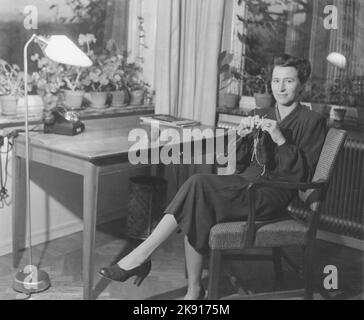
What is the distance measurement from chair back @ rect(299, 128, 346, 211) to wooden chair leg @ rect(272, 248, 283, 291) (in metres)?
0.40

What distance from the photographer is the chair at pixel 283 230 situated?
7.60 ft

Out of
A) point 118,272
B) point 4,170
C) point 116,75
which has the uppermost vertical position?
point 116,75

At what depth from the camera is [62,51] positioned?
2449 mm

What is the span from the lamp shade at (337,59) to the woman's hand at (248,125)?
1114 mm

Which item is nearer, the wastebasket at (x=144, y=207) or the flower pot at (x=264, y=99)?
the wastebasket at (x=144, y=207)

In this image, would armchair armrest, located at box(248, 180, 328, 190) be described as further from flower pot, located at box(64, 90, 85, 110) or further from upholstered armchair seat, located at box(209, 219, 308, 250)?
flower pot, located at box(64, 90, 85, 110)

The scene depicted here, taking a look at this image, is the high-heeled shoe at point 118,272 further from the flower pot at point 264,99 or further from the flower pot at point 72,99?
the flower pot at point 264,99

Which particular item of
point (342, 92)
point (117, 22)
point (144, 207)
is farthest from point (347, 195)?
point (117, 22)

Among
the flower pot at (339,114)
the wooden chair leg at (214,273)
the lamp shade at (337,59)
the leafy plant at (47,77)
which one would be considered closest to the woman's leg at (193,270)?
the wooden chair leg at (214,273)

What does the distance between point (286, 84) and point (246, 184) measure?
1.63ft

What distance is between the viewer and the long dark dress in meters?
2.38

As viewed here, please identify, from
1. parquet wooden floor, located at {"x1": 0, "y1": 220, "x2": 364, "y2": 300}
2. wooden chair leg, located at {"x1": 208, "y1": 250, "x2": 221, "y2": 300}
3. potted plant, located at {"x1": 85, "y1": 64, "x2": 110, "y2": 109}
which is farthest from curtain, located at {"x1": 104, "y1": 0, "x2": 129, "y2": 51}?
wooden chair leg, located at {"x1": 208, "y1": 250, "x2": 221, "y2": 300}

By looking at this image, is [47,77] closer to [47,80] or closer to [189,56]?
[47,80]
